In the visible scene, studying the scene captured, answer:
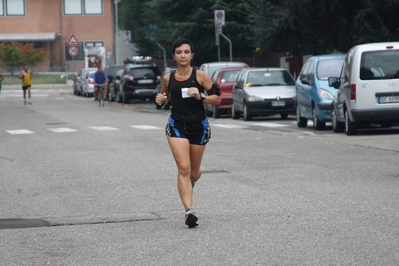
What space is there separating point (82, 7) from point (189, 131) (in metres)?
81.3

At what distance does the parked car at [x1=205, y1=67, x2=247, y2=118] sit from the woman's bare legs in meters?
21.3

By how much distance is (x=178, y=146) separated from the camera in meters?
9.20

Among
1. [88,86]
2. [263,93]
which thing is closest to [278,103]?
[263,93]

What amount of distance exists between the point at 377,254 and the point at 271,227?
1.55 m

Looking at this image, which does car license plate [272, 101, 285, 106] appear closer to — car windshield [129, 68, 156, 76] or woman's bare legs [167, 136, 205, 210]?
car windshield [129, 68, 156, 76]

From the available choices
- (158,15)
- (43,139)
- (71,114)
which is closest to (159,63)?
(158,15)

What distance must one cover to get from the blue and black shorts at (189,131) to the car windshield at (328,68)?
46.4ft

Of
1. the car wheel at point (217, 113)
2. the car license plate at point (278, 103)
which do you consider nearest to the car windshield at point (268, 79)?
the car license plate at point (278, 103)

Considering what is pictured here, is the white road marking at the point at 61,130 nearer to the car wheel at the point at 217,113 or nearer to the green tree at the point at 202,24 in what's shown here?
the car wheel at the point at 217,113

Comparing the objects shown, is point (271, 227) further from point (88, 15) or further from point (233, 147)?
point (88, 15)

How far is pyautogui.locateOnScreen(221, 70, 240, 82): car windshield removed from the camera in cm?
3183

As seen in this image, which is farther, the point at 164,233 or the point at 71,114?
the point at 71,114

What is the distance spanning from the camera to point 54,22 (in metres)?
89.2

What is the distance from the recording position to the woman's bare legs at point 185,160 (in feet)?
29.8
